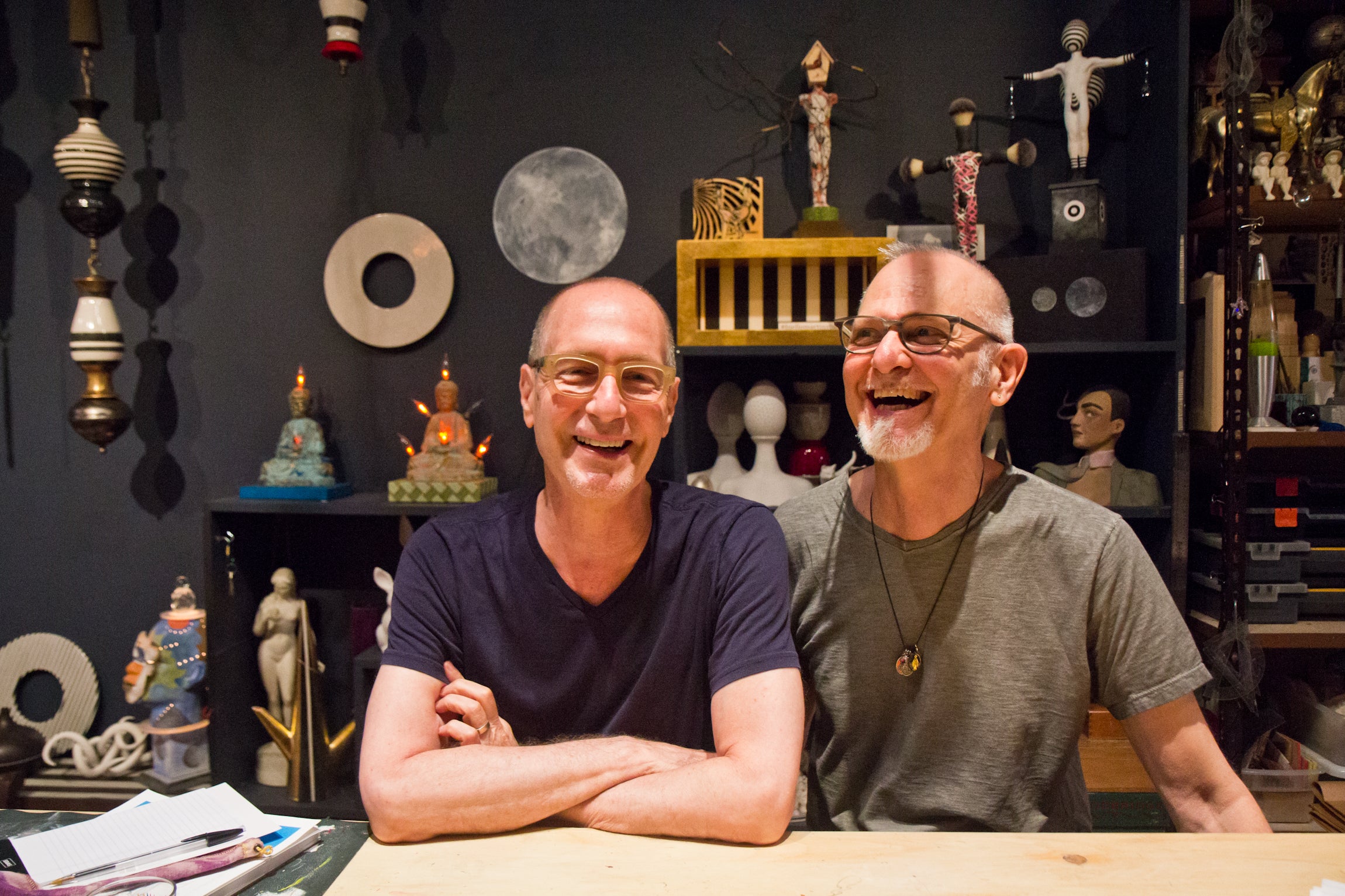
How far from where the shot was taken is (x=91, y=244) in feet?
9.17

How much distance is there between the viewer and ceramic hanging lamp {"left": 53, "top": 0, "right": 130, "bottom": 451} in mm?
2678

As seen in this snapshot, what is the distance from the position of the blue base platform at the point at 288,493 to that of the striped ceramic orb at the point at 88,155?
3.69 ft

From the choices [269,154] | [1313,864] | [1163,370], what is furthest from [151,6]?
[1313,864]

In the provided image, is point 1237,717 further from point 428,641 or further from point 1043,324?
point 428,641

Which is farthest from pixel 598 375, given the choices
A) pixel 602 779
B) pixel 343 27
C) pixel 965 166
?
pixel 343 27

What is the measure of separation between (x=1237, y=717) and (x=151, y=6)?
4.12m

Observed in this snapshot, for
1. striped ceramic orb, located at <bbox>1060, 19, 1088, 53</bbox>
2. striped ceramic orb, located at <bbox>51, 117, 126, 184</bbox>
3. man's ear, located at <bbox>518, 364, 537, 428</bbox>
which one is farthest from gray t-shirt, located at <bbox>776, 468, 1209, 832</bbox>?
striped ceramic orb, located at <bbox>51, 117, 126, 184</bbox>

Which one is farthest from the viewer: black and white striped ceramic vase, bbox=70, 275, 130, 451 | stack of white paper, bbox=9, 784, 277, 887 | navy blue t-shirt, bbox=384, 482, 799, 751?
black and white striped ceramic vase, bbox=70, 275, 130, 451

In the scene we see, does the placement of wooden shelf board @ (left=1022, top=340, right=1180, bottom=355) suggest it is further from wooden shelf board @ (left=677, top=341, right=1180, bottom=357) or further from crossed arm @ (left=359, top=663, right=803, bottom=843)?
crossed arm @ (left=359, top=663, right=803, bottom=843)

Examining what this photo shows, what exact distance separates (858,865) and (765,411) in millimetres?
1624

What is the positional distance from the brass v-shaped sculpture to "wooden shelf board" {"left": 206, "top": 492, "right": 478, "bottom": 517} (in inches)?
13.6

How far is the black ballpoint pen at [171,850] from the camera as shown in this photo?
0.99 meters

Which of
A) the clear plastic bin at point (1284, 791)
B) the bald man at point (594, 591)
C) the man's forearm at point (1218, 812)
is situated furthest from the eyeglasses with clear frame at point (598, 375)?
the clear plastic bin at point (1284, 791)

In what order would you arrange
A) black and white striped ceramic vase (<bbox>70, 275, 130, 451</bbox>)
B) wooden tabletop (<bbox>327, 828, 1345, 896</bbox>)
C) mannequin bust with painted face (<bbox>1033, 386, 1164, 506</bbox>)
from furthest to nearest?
black and white striped ceramic vase (<bbox>70, 275, 130, 451</bbox>) → mannequin bust with painted face (<bbox>1033, 386, 1164, 506</bbox>) → wooden tabletop (<bbox>327, 828, 1345, 896</bbox>)
